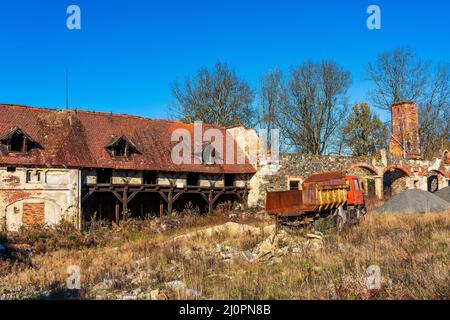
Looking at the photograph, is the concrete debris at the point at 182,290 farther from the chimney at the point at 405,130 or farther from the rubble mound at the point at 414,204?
the chimney at the point at 405,130

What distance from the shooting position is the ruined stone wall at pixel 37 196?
64.5ft

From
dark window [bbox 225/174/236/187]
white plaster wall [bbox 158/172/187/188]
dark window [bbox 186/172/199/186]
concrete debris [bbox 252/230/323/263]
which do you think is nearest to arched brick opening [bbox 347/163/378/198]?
dark window [bbox 225/174/236/187]

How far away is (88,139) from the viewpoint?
76.8 feet

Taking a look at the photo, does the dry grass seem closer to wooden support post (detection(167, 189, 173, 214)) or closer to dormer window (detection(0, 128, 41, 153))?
dormer window (detection(0, 128, 41, 153))

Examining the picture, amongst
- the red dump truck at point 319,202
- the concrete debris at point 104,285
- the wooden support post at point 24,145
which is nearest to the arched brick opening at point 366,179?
the red dump truck at point 319,202

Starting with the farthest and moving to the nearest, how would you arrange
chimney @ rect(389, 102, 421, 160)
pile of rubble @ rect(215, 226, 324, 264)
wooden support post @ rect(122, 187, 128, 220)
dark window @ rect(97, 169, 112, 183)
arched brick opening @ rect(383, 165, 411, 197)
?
chimney @ rect(389, 102, 421, 160) → arched brick opening @ rect(383, 165, 411, 197) → dark window @ rect(97, 169, 112, 183) → wooden support post @ rect(122, 187, 128, 220) → pile of rubble @ rect(215, 226, 324, 264)

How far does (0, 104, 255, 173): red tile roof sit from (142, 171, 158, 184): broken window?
2.15 ft

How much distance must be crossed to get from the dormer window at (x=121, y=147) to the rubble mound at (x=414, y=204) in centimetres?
1407

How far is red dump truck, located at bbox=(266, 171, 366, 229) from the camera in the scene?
55.6 ft

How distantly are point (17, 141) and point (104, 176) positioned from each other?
471 centimetres

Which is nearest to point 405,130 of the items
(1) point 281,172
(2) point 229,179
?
(1) point 281,172

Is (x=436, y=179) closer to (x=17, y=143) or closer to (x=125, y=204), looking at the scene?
(x=125, y=204)

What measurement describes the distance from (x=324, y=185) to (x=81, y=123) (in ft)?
47.5
